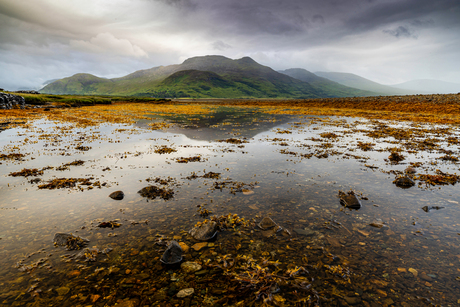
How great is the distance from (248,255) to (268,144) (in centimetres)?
1772

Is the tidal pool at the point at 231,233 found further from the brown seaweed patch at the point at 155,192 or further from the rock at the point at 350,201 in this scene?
the rock at the point at 350,201

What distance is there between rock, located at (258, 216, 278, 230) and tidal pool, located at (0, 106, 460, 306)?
0.51ft

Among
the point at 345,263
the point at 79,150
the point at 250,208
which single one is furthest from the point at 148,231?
the point at 79,150

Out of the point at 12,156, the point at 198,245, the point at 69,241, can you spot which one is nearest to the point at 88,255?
the point at 69,241

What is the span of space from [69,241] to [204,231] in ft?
16.0

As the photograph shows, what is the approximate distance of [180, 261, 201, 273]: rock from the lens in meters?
6.26

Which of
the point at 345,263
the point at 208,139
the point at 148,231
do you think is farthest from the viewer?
the point at 208,139

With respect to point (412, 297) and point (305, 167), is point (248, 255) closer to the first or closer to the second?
point (412, 297)

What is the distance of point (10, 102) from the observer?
6294 cm

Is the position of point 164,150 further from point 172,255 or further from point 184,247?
point 172,255

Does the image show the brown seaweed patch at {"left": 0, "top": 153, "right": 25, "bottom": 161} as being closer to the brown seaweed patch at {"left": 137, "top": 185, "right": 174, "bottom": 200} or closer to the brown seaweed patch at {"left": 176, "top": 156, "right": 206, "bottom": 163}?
the brown seaweed patch at {"left": 176, "top": 156, "right": 206, "bottom": 163}

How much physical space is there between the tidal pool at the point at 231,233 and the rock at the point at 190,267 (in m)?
0.05

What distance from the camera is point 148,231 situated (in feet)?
26.3

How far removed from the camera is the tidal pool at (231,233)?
18.1 feet
